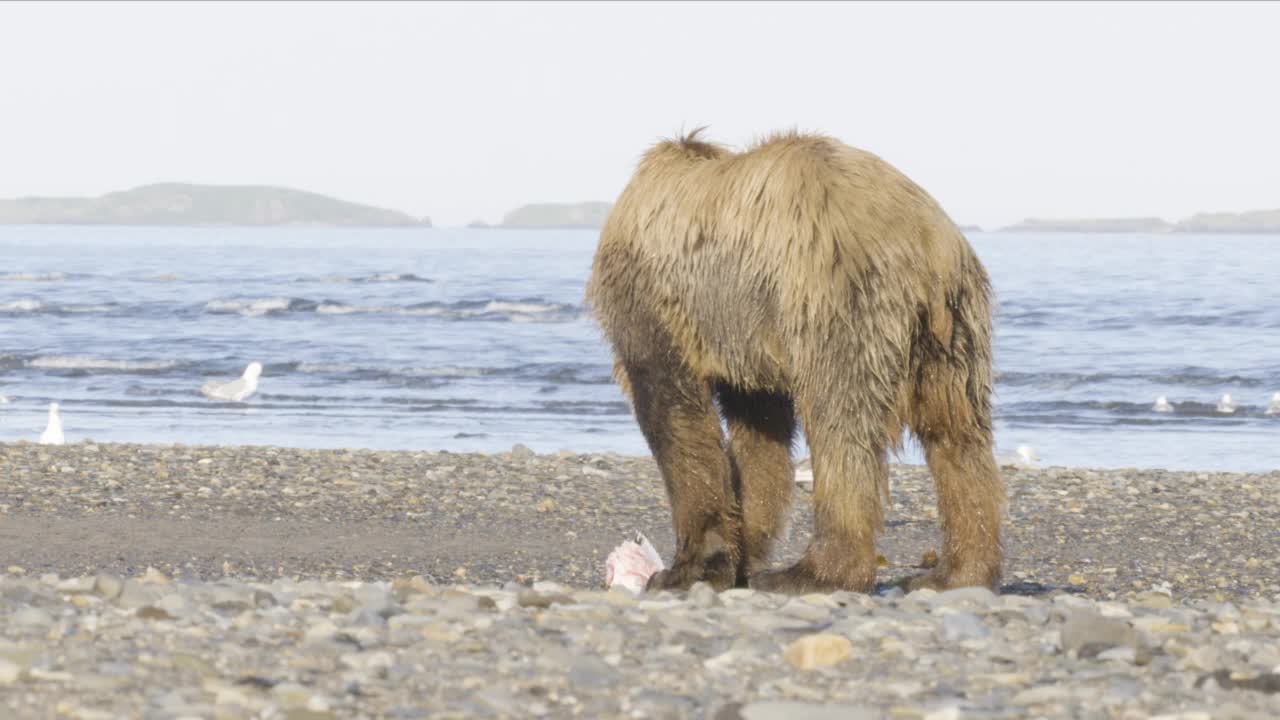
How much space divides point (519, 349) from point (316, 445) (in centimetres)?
1267

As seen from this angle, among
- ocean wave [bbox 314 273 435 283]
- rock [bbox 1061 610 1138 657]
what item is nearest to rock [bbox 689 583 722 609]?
rock [bbox 1061 610 1138 657]

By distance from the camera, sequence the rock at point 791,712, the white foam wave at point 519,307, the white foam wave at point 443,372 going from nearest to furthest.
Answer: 1. the rock at point 791,712
2. the white foam wave at point 443,372
3. the white foam wave at point 519,307

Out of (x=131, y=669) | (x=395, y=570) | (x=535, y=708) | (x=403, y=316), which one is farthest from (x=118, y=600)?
(x=403, y=316)

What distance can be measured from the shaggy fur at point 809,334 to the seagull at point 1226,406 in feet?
54.6

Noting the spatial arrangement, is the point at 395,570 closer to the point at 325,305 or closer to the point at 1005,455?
the point at 1005,455

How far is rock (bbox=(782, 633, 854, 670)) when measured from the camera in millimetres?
4629

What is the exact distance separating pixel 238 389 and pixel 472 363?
6.11 metres

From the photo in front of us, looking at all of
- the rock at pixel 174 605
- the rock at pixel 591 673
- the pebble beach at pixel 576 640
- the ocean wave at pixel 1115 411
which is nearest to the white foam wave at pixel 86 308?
the ocean wave at pixel 1115 411

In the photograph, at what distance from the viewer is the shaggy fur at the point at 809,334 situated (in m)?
5.94

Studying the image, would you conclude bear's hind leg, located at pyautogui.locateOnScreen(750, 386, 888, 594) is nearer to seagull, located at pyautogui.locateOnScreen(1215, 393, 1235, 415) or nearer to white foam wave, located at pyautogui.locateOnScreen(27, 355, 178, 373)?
seagull, located at pyautogui.locateOnScreen(1215, 393, 1235, 415)

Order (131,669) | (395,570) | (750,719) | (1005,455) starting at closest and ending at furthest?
(750,719) < (131,669) < (395,570) < (1005,455)

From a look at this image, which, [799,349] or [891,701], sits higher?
[799,349]

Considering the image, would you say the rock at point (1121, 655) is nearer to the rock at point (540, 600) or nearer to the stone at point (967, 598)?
the stone at point (967, 598)

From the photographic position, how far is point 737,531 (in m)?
7.00
